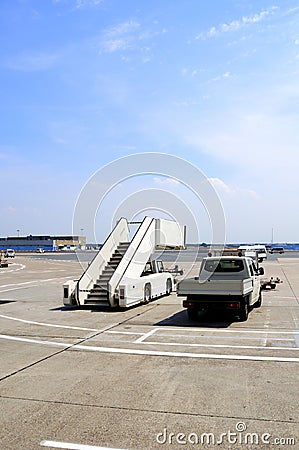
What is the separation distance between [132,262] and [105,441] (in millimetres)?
11641

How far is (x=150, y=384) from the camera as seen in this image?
22.2 ft

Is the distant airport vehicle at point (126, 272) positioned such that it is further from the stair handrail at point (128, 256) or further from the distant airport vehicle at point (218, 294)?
the distant airport vehicle at point (218, 294)

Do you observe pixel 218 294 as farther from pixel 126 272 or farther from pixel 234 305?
pixel 126 272

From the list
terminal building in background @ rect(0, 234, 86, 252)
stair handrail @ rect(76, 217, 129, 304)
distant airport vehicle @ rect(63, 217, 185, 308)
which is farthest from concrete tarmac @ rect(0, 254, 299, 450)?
terminal building in background @ rect(0, 234, 86, 252)

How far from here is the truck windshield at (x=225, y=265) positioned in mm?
14317

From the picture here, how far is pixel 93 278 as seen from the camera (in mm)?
16719

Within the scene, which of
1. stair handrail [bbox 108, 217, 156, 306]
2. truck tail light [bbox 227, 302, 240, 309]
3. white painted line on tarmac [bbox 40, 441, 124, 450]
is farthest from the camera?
stair handrail [bbox 108, 217, 156, 306]

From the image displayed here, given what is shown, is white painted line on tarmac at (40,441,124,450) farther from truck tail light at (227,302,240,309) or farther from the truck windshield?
the truck windshield

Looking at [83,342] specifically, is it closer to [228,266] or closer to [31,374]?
[31,374]

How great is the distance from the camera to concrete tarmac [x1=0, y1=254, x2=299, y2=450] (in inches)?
195

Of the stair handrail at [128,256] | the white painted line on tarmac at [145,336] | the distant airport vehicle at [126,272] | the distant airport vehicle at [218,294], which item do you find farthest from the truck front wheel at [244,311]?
the stair handrail at [128,256]

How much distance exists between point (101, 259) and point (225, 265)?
516 cm

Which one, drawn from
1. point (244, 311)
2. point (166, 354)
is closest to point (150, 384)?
point (166, 354)

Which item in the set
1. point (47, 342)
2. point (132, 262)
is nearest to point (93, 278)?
point (132, 262)
